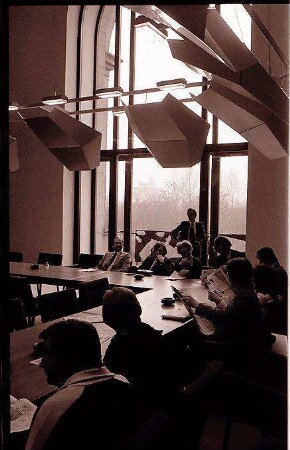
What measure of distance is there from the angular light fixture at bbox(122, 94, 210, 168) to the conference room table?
115 cm

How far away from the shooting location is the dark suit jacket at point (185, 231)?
622 cm

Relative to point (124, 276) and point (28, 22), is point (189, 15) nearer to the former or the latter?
point (124, 276)

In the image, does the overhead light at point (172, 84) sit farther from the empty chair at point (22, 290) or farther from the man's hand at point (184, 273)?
the man's hand at point (184, 273)

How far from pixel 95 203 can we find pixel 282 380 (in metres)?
6.28

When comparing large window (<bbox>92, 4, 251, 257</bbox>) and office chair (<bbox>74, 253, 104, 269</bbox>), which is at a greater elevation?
large window (<bbox>92, 4, 251, 257</bbox>)

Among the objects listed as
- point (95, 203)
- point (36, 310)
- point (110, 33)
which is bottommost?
point (36, 310)

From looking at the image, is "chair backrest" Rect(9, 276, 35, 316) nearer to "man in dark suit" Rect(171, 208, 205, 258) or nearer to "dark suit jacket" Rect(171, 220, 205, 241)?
"dark suit jacket" Rect(171, 220, 205, 241)

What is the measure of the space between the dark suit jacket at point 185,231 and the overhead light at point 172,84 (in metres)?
2.87

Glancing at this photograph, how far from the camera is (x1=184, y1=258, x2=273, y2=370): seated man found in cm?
Result: 270

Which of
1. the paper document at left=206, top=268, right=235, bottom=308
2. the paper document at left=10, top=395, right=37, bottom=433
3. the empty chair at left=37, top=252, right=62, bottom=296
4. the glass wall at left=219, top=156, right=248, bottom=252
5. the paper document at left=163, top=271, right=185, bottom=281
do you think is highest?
the glass wall at left=219, top=156, right=248, bottom=252

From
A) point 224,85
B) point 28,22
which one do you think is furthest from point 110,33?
point 224,85

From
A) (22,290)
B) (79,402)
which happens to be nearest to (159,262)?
(22,290)

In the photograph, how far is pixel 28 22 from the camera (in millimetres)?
8289

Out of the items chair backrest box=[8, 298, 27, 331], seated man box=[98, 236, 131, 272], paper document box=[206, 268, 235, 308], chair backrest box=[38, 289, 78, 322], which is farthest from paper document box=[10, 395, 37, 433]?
seated man box=[98, 236, 131, 272]
